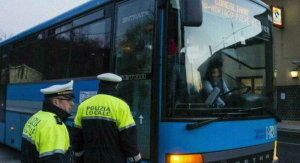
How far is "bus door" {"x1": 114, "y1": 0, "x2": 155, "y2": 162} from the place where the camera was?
12.8ft

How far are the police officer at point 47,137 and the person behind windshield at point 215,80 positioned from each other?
2015mm

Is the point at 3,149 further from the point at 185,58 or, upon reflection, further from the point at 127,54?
the point at 185,58

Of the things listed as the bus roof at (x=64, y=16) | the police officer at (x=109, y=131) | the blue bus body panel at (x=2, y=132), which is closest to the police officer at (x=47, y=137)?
the police officer at (x=109, y=131)

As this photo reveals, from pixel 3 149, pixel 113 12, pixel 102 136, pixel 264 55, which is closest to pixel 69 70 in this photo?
pixel 113 12

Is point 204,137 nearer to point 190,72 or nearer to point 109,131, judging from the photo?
point 190,72

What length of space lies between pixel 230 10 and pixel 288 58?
15933 millimetres

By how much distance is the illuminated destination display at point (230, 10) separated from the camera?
409cm

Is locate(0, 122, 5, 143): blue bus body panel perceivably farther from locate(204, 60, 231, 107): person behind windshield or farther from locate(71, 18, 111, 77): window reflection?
locate(204, 60, 231, 107): person behind windshield

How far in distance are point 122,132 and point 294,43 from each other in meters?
17.8

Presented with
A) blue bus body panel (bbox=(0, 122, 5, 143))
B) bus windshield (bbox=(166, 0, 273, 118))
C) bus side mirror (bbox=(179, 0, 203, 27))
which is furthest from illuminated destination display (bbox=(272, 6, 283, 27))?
bus side mirror (bbox=(179, 0, 203, 27))

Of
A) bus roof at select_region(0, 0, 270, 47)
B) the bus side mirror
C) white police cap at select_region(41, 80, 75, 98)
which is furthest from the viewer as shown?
bus roof at select_region(0, 0, 270, 47)

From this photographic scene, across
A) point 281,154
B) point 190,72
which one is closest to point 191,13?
point 190,72

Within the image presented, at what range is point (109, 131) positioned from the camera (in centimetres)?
311

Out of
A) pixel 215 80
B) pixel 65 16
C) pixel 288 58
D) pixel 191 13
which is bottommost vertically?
pixel 215 80
